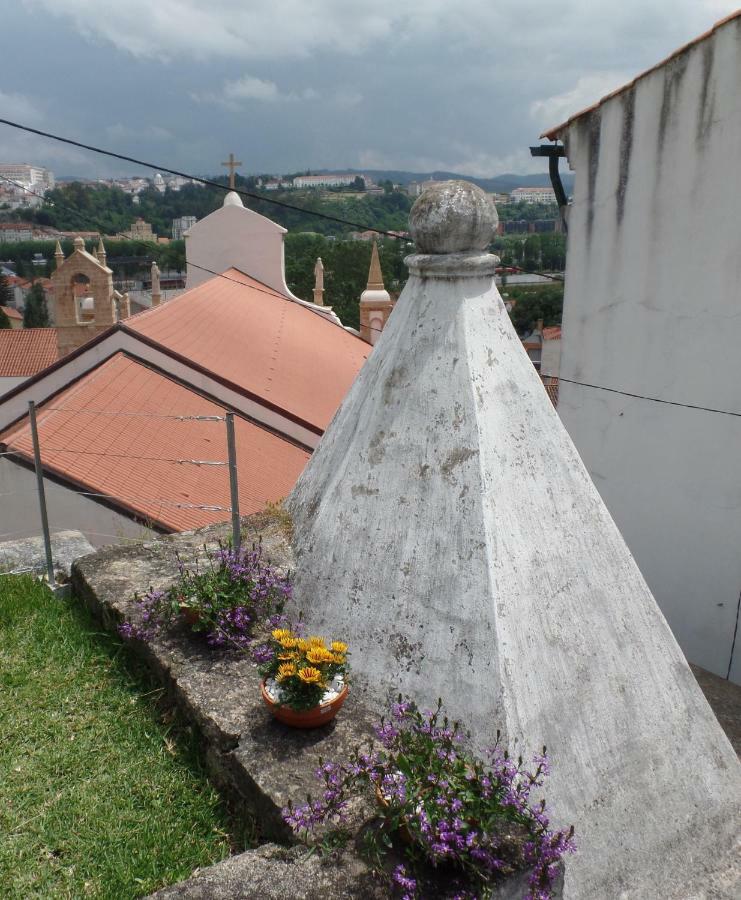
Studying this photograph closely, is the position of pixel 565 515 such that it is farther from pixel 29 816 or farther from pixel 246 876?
pixel 29 816

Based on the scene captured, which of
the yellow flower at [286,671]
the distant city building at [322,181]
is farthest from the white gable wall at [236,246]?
the distant city building at [322,181]

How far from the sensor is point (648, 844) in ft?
9.70

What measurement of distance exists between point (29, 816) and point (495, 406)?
245cm

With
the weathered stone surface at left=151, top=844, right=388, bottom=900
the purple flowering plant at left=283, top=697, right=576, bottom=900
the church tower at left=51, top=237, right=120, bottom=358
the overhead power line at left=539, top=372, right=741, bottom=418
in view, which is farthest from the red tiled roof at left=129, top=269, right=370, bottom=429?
the weathered stone surface at left=151, top=844, right=388, bottom=900

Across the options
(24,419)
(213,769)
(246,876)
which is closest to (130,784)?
(213,769)

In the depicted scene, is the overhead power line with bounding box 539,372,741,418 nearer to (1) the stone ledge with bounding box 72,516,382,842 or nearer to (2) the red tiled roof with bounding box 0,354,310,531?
(1) the stone ledge with bounding box 72,516,382,842

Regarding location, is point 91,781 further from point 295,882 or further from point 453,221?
point 453,221

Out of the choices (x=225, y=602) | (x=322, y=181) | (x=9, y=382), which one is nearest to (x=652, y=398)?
(x=225, y=602)

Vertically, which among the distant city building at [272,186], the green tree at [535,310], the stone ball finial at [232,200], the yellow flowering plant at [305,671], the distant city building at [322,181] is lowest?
the green tree at [535,310]

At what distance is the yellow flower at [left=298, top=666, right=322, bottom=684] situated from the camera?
→ 113 inches

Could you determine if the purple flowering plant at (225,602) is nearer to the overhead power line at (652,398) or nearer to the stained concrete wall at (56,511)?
the overhead power line at (652,398)

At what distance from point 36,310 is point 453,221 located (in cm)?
8320

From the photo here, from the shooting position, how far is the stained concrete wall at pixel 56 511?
10.0m

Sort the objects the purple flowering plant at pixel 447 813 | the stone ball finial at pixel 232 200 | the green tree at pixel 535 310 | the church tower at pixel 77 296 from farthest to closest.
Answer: the green tree at pixel 535 310
the stone ball finial at pixel 232 200
the church tower at pixel 77 296
the purple flowering plant at pixel 447 813
